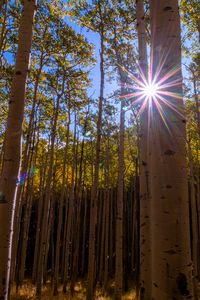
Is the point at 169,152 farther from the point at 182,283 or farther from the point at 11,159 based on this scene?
the point at 11,159

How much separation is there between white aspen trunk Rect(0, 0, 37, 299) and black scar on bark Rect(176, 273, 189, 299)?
2197mm

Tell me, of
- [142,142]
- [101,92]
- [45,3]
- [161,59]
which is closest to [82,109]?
[101,92]

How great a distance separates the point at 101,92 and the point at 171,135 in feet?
24.5

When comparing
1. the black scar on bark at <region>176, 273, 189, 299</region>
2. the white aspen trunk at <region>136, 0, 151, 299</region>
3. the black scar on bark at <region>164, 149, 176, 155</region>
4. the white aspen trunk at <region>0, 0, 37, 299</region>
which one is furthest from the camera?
the white aspen trunk at <region>136, 0, 151, 299</region>

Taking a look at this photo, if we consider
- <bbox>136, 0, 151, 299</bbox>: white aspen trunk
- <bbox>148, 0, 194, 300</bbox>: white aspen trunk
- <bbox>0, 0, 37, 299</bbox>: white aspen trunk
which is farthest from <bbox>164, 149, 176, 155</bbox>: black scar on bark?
<bbox>136, 0, 151, 299</bbox>: white aspen trunk

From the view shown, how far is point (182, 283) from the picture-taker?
4.96ft

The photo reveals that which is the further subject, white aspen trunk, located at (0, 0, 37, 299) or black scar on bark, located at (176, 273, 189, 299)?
white aspen trunk, located at (0, 0, 37, 299)

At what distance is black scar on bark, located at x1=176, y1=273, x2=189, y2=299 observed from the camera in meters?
1.50

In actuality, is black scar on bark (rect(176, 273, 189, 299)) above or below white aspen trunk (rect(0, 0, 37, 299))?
below

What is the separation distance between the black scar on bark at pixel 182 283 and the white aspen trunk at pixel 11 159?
2.20 m

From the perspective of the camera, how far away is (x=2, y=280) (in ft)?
10.1

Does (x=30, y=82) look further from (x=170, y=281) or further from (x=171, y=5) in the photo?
(x=170, y=281)

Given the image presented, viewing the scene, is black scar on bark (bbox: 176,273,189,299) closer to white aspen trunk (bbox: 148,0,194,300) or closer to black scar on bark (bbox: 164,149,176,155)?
white aspen trunk (bbox: 148,0,194,300)

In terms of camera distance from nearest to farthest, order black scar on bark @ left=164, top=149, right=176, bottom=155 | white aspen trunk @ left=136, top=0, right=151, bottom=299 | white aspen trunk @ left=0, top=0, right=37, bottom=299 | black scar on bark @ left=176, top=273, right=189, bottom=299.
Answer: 1. black scar on bark @ left=176, top=273, right=189, bottom=299
2. black scar on bark @ left=164, top=149, right=176, bottom=155
3. white aspen trunk @ left=0, top=0, right=37, bottom=299
4. white aspen trunk @ left=136, top=0, right=151, bottom=299
